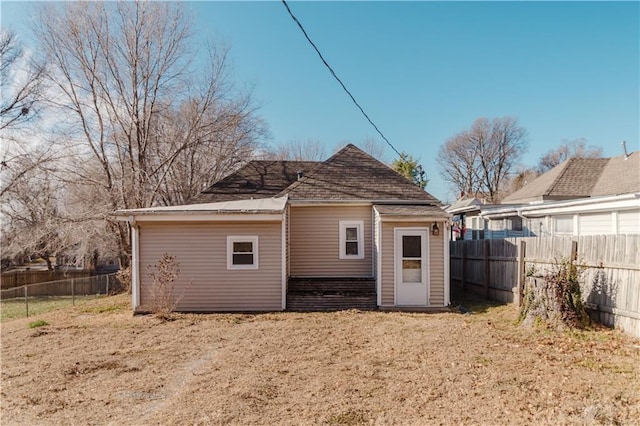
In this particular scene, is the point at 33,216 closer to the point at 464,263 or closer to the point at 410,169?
the point at 464,263

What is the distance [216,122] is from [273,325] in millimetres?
13229

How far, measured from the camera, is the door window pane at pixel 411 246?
34.9 feet

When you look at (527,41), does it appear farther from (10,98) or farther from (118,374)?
(10,98)

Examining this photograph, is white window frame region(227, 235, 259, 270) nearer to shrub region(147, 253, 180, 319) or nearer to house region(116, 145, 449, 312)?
house region(116, 145, 449, 312)

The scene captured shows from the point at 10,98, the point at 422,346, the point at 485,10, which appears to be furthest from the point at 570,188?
the point at 10,98

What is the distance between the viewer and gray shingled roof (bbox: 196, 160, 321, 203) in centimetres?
1520

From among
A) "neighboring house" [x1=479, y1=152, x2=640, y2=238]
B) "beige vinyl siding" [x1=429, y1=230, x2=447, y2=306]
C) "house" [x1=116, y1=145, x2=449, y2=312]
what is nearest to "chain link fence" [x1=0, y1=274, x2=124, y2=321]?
"house" [x1=116, y1=145, x2=449, y2=312]

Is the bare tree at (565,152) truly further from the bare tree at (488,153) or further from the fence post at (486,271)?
the fence post at (486,271)

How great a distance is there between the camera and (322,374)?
525 centimetres

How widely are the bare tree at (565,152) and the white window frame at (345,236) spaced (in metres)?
39.0

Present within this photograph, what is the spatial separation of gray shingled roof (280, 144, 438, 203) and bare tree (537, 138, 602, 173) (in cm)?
3675

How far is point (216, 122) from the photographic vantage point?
18.8m

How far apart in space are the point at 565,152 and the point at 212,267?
151 feet

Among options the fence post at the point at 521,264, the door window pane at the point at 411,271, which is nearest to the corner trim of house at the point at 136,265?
the door window pane at the point at 411,271
